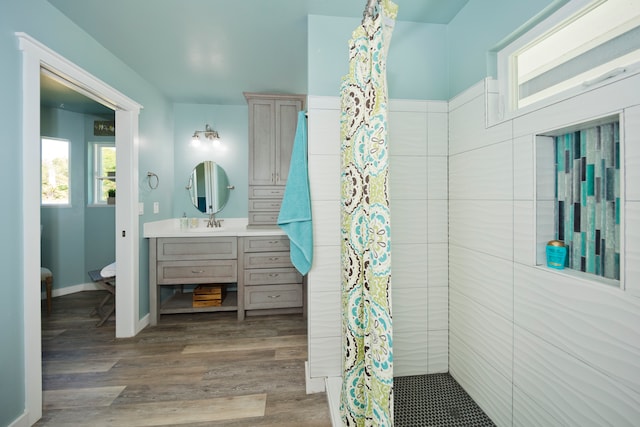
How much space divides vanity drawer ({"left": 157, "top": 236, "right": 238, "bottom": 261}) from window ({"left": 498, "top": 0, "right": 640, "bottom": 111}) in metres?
2.49

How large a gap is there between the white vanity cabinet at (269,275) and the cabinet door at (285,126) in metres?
0.89

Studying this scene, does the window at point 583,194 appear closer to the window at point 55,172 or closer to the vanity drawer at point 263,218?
the vanity drawer at point 263,218

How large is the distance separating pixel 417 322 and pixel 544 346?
0.72 metres

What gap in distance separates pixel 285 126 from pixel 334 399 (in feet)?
8.20

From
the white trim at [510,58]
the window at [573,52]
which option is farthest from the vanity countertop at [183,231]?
the window at [573,52]

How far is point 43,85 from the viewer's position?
2.62 m

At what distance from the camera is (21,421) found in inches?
53.2

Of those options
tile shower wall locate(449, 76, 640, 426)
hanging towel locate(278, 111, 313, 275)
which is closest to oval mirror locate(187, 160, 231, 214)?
hanging towel locate(278, 111, 313, 275)

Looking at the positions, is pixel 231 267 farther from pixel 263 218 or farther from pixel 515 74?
pixel 515 74

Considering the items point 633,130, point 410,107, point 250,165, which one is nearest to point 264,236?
point 250,165

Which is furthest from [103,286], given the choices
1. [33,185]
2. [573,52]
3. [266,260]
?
[573,52]

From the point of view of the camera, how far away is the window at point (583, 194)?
912 mm

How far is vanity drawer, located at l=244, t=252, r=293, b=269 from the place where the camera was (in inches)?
104

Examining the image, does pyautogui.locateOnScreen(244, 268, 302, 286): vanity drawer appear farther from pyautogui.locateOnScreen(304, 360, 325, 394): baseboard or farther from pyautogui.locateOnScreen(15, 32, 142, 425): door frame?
pyautogui.locateOnScreen(15, 32, 142, 425): door frame
